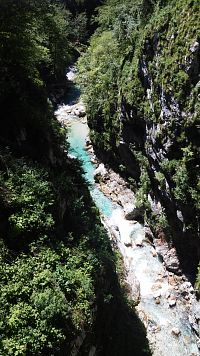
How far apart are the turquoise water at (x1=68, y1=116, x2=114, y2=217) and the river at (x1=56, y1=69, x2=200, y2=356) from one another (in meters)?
0.08

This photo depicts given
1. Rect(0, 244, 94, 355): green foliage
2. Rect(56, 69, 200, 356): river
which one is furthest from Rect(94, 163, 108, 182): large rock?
Rect(0, 244, 94, 355): green foliage

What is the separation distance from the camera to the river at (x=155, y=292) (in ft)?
58.3

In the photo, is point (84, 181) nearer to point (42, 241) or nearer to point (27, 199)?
point (27, 199)

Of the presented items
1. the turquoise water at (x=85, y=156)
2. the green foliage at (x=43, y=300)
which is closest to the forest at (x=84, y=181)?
the green foliage at (x=43, y=300)

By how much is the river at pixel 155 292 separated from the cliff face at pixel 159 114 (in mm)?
1531

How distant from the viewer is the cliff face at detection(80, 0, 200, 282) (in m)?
17.7

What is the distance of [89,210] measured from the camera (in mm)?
18625

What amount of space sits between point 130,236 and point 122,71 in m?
12.0

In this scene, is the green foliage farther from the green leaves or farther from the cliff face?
the cliff face

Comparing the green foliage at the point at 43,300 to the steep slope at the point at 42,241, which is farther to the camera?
the steep slope at the point at 42,241

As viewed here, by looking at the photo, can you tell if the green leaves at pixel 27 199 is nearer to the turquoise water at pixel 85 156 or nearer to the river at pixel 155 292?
the river at pixel 155 292

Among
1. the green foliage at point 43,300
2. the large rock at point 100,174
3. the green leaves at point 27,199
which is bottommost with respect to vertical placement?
the green foliage at point 43,300

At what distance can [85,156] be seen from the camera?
3145 centimetres

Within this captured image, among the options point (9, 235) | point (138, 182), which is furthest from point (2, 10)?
point (138, 182)
